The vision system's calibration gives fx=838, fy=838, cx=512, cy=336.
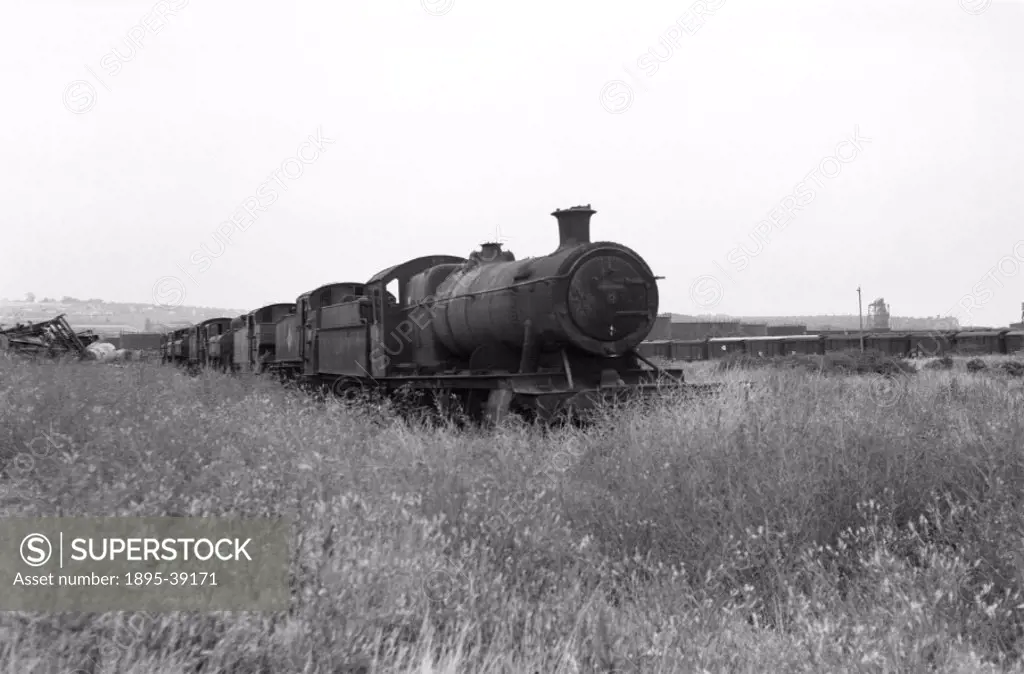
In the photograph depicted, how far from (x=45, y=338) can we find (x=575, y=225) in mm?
19874

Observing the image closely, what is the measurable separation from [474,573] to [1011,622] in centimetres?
294

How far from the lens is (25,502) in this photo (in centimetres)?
484

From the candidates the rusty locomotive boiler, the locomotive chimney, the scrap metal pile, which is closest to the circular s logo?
the rusty locomotive boiler

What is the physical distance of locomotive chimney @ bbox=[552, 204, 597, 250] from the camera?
1141cm

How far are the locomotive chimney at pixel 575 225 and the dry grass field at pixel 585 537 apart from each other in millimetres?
3603

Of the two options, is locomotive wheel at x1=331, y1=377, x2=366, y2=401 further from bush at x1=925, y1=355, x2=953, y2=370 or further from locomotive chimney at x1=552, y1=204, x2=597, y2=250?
bush at x1=925, y1=355, x2=953, y2=370

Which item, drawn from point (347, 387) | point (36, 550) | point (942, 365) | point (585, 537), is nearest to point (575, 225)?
point (347, 387)

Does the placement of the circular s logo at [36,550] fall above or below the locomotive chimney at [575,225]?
below

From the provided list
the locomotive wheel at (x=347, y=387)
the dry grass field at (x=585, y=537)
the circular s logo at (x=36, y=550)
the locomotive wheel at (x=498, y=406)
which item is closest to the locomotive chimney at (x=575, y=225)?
the locomotive wheel at (x=498, y=406)

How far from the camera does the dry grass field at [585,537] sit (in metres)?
3.73

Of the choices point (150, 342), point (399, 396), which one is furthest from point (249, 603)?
point (150, 342)

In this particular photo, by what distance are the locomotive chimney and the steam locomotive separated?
0.05 ft

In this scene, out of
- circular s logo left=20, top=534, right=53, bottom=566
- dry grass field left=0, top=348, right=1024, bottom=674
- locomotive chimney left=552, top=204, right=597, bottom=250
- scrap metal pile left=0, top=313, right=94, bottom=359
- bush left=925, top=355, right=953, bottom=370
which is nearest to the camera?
dry grass field left=0, top=348, right=1024, bottom=674

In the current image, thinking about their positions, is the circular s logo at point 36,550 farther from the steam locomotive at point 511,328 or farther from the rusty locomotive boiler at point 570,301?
the rusty locomotive boiler at point 570,301
